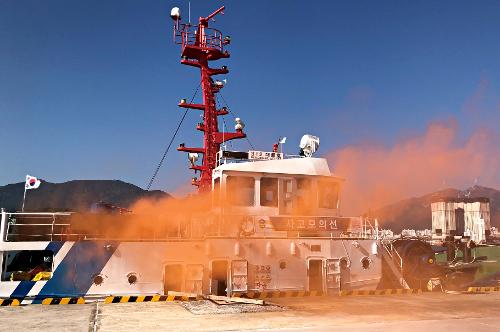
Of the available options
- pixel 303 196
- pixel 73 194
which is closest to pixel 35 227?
pixel 303 196

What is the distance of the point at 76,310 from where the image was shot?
13.1 m

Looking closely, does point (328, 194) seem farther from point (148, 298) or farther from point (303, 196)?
point (148, 298)

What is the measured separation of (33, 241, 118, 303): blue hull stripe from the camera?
575 inches

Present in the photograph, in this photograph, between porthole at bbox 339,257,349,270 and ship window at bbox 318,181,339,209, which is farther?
ship window at bbox 318,181,339,209

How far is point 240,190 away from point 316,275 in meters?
4.76

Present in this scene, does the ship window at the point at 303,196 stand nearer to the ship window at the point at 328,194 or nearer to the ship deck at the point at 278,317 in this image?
the ship window at the point at 328,194

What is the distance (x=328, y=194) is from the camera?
62.6 feet

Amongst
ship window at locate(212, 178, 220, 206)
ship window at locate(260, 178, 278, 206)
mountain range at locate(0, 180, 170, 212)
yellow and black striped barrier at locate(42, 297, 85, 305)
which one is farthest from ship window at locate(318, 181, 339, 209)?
mountain range at locate(0, 180, 170, 212)

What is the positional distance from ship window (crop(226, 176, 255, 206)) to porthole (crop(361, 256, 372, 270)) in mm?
5459

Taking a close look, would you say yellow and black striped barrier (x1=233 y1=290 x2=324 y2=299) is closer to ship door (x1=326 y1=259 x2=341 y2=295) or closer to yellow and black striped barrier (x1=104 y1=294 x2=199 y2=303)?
ship door (x1=326 y1=259 x2=341 y2=295)

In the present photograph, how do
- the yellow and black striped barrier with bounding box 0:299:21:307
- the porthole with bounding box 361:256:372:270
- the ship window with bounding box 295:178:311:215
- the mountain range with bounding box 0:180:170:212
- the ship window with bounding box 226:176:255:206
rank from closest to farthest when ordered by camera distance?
the yellow and black striped barrier with bounding box 0:299:21:307, the ship window with bounding box 226:176:255:206, the porthole with bounding box 361:256:372:270, the ship window with bounding box 295:178:311:215, the mountain range with bounding box 0:180:170:212

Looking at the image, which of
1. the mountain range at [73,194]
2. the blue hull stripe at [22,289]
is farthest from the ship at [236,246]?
the mountain range at [73,194]

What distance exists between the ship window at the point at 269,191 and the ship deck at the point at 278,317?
4.31 meters

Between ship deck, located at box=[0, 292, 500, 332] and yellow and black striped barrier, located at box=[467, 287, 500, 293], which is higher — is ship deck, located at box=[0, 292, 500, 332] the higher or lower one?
the higher one
